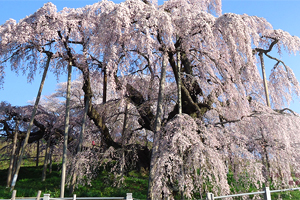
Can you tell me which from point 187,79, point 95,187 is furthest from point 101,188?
point 187,79

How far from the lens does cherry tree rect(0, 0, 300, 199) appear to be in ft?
22.5

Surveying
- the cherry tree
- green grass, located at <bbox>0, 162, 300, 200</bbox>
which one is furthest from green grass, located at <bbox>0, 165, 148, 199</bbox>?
the cherry tree

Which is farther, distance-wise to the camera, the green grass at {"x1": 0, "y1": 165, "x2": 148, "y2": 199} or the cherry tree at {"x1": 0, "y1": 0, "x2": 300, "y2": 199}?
the green grass at {"x1": 0, "y1": 165, "x2": 148, "y2": 199}

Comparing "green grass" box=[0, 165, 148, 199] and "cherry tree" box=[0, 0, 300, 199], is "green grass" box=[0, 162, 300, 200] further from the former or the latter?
"cherry tree" box=[0, 0, 300, 199]

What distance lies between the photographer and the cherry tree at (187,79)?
22.5 ft

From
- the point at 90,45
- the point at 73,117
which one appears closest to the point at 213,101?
the point at 90,45

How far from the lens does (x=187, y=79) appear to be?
30.5ft

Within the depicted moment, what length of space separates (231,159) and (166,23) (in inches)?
184

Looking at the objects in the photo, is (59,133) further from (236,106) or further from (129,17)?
(236,106)

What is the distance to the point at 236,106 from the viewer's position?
8367 mm

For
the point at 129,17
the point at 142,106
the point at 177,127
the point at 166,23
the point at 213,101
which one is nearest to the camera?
the point at 177,127

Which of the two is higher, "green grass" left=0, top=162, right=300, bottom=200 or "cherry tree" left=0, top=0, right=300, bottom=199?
"cherry tree" left=0, top=0, right=300, bottom=199

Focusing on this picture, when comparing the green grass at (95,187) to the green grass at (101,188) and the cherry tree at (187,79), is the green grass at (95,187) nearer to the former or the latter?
the green grass at (101,188)

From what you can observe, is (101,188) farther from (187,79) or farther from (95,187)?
(187,79)
